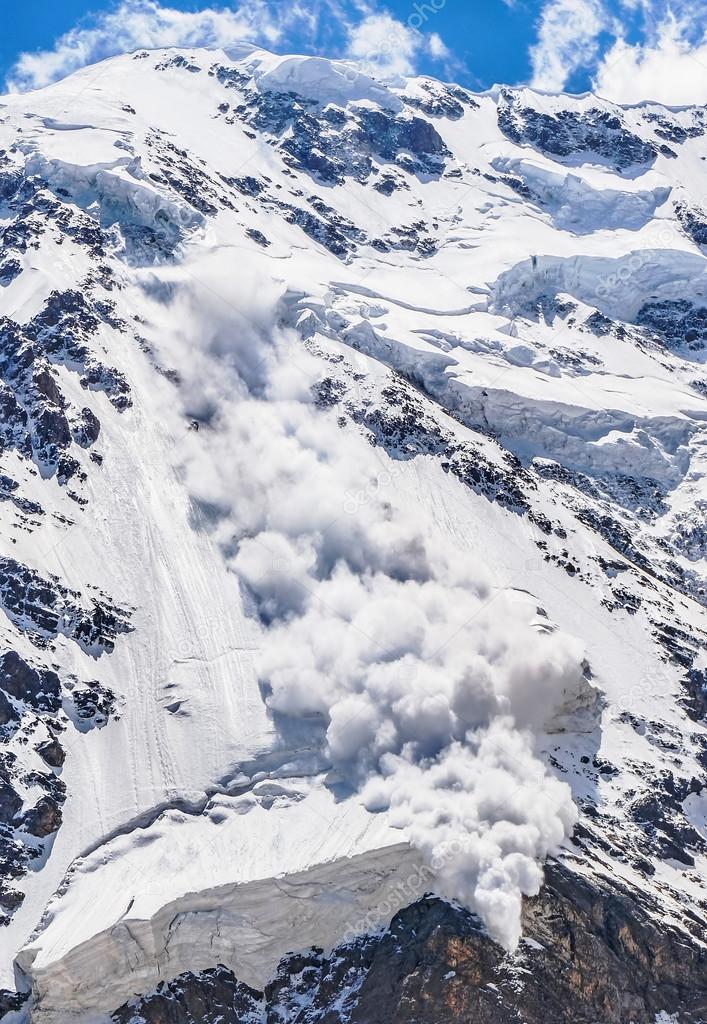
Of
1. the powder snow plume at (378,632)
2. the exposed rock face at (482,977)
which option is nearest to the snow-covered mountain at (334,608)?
the exposed rock face at (482,977)

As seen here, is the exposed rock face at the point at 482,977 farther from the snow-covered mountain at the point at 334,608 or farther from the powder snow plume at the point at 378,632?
the powder snow plume at the point at 378,632

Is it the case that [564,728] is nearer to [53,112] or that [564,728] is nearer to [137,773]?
[137,773]

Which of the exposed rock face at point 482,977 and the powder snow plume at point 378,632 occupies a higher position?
the powder snow plume at point 378,632

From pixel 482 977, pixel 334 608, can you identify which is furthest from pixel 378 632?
pixel 482 977

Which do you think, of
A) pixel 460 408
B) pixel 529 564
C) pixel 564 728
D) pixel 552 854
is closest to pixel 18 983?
pixel 552 854

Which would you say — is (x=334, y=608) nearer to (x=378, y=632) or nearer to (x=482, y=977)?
(x=378, y=632)

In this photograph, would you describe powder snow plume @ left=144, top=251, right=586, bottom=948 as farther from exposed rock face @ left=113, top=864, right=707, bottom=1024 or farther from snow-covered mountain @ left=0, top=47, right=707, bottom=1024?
exposed rock face @ left=113, top=864, right=707, bottom=1024

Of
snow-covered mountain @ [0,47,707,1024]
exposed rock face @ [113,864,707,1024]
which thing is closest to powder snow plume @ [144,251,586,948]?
snow-covered mountain @ [0,47,707,1024]
